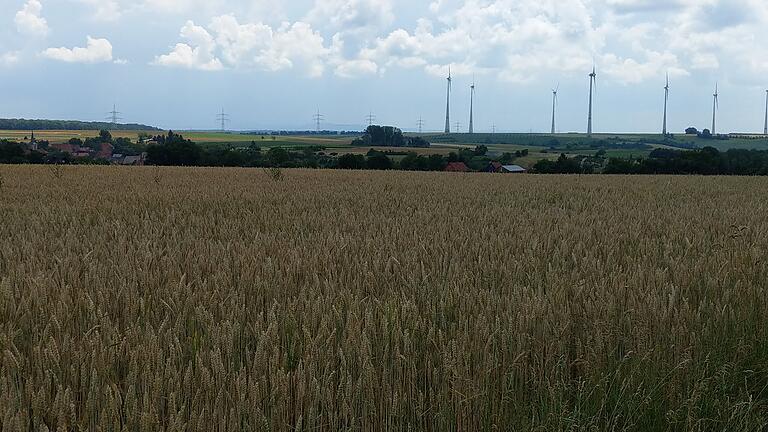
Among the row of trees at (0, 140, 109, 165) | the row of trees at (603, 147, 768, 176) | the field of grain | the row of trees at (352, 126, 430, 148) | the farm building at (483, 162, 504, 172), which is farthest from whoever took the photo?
the row of trees at (352, 126, 430, 148)

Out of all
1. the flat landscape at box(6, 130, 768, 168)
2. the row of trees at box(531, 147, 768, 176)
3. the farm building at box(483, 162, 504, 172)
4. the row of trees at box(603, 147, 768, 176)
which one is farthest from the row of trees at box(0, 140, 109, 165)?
the row of trees at box(603, 147, 768, 176)

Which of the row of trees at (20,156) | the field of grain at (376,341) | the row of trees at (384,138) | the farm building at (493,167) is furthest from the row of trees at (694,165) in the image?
the row of trees at (384,138)

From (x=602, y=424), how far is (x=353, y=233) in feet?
14.6

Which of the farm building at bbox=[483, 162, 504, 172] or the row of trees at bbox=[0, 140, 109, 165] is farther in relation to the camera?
the farm building at bbox=[483, 162, 504, 172]

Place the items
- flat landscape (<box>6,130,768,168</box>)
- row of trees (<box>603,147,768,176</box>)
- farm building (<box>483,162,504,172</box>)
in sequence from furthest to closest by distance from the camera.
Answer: flat landscape (<box>6,130,768,168</box>), farm building (<box>483,162,504,172</box>), row of trees (<box>603,147,768,176</box>)

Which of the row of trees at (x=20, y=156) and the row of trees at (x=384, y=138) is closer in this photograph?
the row of trees at (x=20, y=156)

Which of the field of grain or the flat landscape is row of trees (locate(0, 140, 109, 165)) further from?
the field of grain

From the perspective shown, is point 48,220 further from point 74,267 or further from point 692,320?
point 692,320

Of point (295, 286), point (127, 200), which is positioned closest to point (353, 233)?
point (295, 286)

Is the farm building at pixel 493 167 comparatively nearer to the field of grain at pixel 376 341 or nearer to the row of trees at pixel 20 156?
the row of trees at pixel 20 156

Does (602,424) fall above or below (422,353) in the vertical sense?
below

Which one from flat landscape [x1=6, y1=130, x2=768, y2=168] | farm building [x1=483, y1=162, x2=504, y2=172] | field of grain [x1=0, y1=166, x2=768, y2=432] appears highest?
flat landscape [x1=6, y1=130, x2=768, y2=168]

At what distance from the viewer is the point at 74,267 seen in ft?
13.5

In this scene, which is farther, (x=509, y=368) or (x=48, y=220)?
(x=48, y=220)
